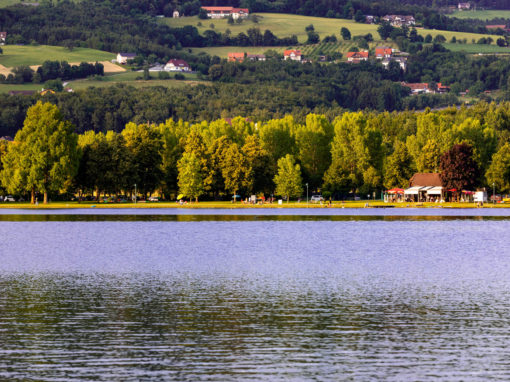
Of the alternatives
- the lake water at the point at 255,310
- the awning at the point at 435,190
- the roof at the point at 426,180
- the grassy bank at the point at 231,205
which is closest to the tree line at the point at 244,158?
the roof at the point at 426,180

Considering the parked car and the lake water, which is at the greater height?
the lake water

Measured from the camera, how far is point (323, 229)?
110 meters

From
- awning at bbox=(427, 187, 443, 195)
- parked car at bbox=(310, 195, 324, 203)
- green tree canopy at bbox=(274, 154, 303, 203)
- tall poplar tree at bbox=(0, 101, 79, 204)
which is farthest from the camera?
parked car at bbox=(310, 195, 324, 203)

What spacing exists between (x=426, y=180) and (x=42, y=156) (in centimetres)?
8109

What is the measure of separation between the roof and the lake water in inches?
3511

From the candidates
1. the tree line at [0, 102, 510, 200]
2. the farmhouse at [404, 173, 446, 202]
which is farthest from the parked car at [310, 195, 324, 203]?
the farmhouse at [404, 173, 446, 202]

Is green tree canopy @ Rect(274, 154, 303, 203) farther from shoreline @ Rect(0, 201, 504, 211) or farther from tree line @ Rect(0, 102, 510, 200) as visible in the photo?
shoreline @ Rect(0, 201, 504, 211)

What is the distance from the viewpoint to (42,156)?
154875 millimetres

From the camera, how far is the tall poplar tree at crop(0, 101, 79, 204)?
155125 mm

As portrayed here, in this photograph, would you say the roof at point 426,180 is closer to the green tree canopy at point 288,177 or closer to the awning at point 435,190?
the awning at point 435,190

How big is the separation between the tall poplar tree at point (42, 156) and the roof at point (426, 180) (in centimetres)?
7205

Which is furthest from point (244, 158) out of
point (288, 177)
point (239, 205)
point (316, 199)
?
point (316, 199)

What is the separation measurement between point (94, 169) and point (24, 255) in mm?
85705

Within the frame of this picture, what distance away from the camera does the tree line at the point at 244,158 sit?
159250 mm
